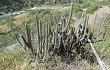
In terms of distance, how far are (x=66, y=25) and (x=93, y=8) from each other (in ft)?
38.9

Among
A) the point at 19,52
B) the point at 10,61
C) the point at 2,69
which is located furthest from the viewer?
the point at 19,52

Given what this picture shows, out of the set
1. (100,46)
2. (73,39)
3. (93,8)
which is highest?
(73,39)

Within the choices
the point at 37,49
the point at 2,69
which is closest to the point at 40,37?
the point at 37,49

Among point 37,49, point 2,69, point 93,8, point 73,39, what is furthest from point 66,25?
point 93,8

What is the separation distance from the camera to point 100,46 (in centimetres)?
757

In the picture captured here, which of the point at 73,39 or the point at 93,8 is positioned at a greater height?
the point at 73,39

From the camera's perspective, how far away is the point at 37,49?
6465mm

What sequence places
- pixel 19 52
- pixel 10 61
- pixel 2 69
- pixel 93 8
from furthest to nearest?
pixel 93 8 < pixel 19 52 < pixel 10 61 < pixel 2 69

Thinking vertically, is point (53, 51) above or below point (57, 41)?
below

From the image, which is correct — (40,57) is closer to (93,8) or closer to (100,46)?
(100,46)

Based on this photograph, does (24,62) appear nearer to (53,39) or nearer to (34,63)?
(34,63)

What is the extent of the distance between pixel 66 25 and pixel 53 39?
528mm

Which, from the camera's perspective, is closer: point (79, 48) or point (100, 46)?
point (79, 48)

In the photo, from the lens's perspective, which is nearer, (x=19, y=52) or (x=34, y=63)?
(x=34, y=63)
